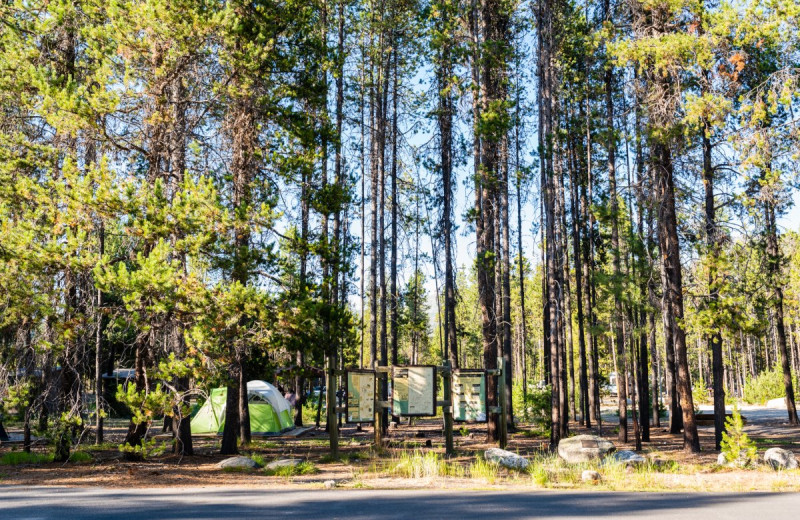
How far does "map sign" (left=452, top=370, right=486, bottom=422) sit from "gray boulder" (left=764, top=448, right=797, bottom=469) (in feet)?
18.9

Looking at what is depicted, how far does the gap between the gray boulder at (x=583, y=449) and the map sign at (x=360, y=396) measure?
4351 mm

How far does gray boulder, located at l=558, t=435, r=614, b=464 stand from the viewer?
42.6 ft

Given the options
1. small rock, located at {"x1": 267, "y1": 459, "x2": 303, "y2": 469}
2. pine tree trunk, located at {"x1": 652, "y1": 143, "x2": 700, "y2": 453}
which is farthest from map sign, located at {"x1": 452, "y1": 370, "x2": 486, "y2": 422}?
pine tree trunk, located at {"x1": 652, "y1": 143, "x2": 700, "y2": 453}

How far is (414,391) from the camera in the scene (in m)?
14.0

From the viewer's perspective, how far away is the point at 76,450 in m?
13.9

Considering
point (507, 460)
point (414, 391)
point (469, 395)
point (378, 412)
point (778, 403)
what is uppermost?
point (414, 391)

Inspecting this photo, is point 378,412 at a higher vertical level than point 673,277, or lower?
lower

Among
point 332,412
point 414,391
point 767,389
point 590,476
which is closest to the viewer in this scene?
point 590,476

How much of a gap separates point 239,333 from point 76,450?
5.96 m

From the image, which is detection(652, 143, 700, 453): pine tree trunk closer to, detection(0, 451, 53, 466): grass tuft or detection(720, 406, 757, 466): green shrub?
detection(720, 406, 757, 466): green shrub

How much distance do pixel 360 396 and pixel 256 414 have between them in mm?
9056

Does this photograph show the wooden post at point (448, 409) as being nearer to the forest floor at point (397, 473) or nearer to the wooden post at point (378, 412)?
the forest floor at point (397, 473)

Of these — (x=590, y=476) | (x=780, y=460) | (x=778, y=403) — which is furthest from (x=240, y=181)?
(x=778, y=403)

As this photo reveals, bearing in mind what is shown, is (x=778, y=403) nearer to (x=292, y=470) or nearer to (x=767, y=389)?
(x=767, y=389)
